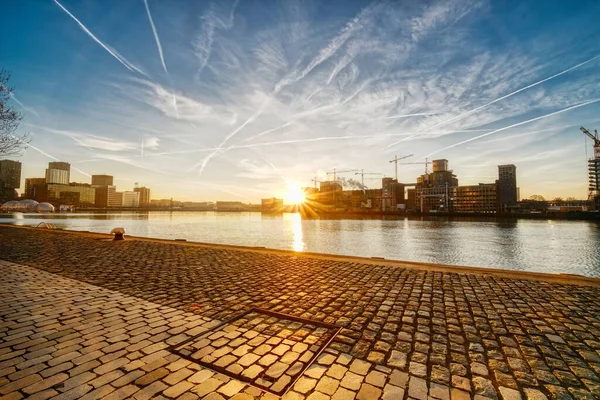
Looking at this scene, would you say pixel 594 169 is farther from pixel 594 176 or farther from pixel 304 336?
pixel 304 336

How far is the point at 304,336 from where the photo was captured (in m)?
4.99

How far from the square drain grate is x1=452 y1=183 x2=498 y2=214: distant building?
21305 centimetres

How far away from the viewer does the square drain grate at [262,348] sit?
381 cm

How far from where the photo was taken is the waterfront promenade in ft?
11.7

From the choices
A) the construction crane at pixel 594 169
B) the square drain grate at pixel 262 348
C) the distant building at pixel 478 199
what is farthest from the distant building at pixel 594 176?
the square drain grate at pixel 262 348

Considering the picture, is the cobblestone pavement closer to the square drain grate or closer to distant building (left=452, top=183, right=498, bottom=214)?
the square drain grate

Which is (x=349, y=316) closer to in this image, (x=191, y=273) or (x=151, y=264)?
(x=191, y=273)

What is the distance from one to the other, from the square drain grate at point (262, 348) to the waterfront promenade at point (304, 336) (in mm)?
32

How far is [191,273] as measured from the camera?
32.9ft

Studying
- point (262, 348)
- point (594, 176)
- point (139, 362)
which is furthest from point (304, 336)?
point (594, 176)

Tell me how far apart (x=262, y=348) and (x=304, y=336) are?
84 cm

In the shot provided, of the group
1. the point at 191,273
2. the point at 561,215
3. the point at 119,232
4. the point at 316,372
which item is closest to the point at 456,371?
the point at 316,372

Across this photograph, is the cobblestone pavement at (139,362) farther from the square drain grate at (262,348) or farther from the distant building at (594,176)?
the distant building at (594,176)

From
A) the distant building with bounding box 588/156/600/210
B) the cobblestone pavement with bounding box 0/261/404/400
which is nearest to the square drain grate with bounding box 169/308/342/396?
the cobblestone pavement with bounding box 0/261/404/400
